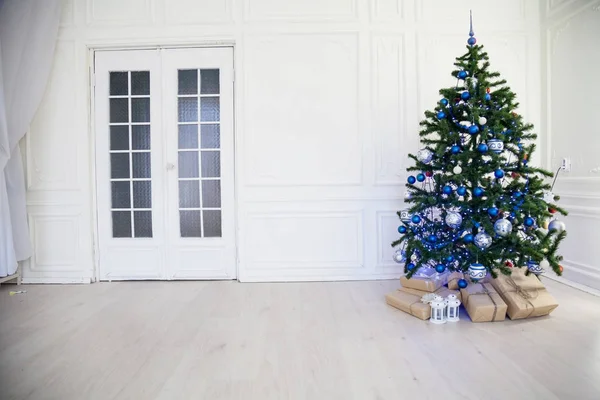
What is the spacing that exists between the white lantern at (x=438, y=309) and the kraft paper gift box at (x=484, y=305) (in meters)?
0.19

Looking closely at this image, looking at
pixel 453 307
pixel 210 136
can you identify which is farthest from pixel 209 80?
pixel 453 307

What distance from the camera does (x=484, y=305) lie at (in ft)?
8.65

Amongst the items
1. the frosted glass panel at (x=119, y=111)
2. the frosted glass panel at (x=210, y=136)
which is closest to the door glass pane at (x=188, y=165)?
the frosted glass panel at (x=210, y=136)

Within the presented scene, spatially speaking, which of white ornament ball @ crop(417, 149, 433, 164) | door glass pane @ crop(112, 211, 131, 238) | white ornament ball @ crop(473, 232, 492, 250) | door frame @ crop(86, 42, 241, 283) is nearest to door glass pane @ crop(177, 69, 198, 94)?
door frame @ crop(86, 42, 241, 283)

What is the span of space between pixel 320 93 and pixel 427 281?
196 centimetres

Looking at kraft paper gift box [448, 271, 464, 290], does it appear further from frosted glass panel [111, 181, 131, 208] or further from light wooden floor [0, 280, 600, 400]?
frosted glass panel [111, 181, 131, 208]

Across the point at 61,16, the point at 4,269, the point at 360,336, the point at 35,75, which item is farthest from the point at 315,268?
the point at 61,16

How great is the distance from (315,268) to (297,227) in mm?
424

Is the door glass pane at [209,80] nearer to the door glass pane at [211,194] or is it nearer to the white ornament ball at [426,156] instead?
the door glass pane at [211,194]

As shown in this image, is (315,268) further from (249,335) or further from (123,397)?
(123,397)

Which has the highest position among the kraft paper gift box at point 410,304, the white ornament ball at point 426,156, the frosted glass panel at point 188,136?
the frosted glass panel at point 188,136

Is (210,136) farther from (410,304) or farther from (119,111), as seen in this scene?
(410,304)

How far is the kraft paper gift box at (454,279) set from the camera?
299 centimetres

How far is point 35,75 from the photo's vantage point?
12.2 feet
